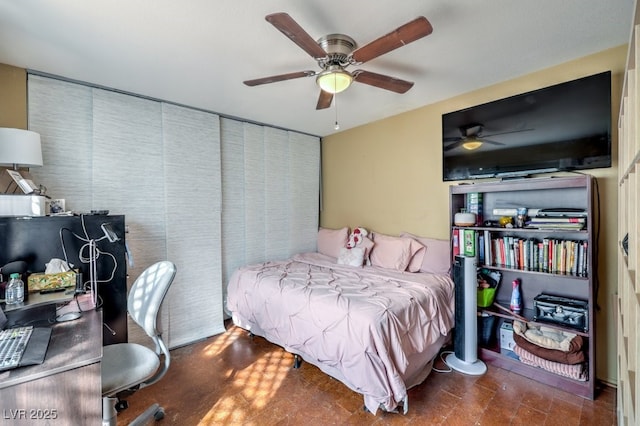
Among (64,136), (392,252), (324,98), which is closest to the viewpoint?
(324,98)

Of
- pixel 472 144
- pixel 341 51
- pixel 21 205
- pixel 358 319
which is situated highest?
pixel 341 51

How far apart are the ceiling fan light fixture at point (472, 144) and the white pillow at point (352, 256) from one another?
4.94 ft

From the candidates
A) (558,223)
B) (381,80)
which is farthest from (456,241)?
(381,80)

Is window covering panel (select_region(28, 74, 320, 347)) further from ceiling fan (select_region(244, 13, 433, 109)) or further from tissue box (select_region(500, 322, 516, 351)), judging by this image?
tissue box (select_region(500, 322, 516, 351))

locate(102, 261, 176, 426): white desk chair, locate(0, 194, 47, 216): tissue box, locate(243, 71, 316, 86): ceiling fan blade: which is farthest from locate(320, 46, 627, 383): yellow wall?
locate(0, 194, 47, 216): tissue box

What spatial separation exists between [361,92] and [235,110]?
4.56 ft

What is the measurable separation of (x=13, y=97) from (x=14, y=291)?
1513 millimetres

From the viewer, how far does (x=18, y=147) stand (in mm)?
1852

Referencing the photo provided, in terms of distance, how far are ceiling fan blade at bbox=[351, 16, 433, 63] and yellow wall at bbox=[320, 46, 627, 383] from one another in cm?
158

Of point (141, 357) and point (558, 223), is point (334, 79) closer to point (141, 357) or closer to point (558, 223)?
point (558, 223)

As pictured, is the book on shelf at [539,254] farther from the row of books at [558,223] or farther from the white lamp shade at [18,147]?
the white lamp shade at [18,147]

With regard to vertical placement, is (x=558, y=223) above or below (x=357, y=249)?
above

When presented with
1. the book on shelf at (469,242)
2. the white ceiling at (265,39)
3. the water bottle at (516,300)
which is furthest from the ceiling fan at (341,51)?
the water bottle at (516,300)

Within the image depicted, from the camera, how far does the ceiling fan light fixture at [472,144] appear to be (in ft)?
8.48
